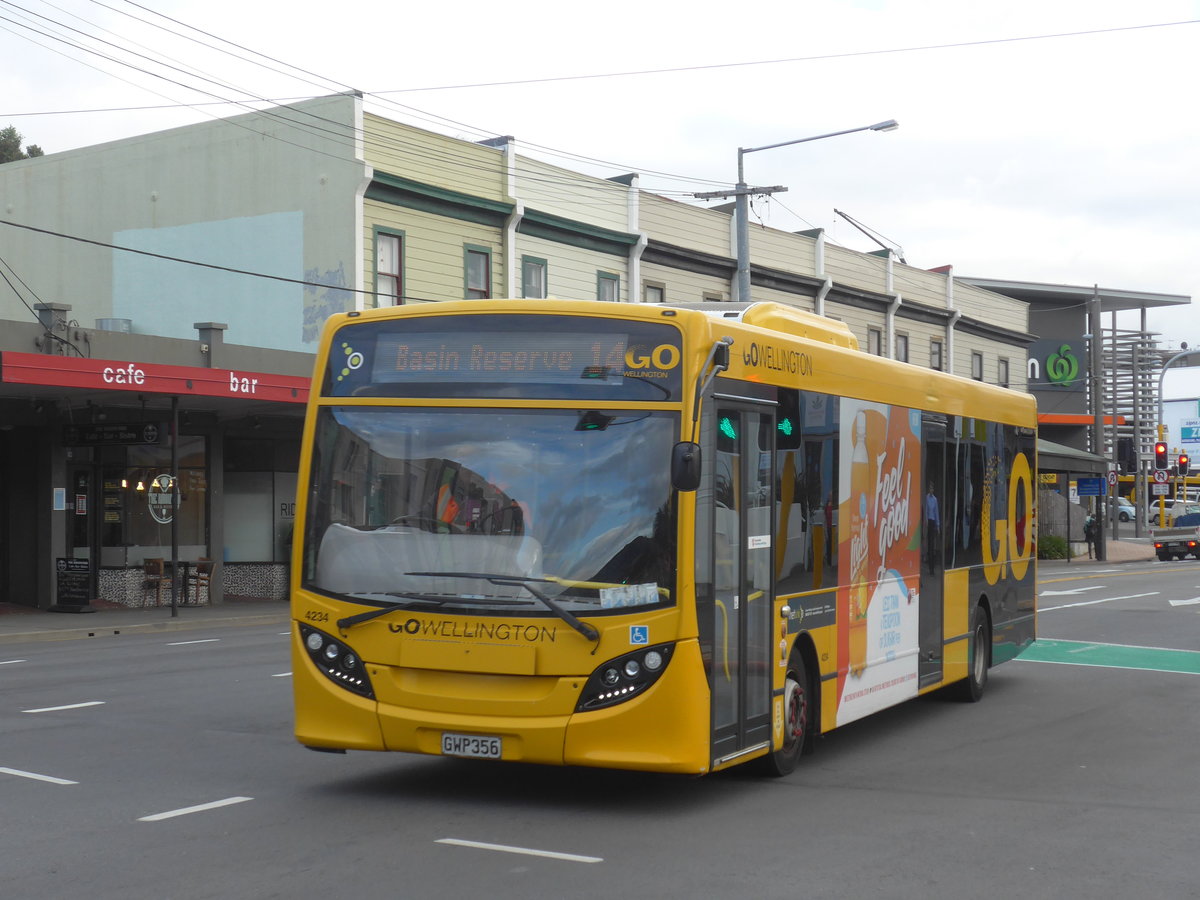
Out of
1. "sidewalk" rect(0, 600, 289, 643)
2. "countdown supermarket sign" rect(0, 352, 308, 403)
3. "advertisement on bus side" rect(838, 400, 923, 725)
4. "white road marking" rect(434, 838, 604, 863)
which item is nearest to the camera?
"white road marking" rect(434, 838, 604, 863)

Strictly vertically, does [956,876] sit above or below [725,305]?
below

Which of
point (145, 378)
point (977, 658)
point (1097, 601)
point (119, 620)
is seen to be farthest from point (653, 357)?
point (1097, 601)

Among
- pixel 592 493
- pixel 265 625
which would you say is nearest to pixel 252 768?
pixel 592 493

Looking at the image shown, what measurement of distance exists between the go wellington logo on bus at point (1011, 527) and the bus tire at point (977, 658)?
424 millimetres

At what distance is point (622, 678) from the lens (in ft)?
26.2

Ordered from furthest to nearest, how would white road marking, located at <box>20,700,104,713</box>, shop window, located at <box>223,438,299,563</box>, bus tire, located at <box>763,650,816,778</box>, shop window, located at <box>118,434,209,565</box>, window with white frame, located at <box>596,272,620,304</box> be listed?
window with white frame, located at <box>596,272,620,304</box> < shop window, located at <box>223,438,299,563</box> < shop window, located at <box>118,434,209,565</box> < white road marking, located at <box>20,700,104,713</box> < bus tire, located at <box>763,650,816,778</box>

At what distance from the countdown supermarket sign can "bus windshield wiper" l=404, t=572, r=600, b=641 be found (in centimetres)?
1571

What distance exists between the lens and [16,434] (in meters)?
26.7

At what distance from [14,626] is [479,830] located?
17.2 m

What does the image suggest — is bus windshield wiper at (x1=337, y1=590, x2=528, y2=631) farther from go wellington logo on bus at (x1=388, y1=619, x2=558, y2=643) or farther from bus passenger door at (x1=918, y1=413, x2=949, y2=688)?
bus passenger door at (x1=918, y1=413, x2=949, y2=688)

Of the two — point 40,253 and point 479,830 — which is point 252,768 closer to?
point 479,830

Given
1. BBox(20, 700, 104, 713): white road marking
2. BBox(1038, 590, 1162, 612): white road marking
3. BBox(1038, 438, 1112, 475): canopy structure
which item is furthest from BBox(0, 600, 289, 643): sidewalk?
BBox(1038, 438, 1112, 475): canopy structure

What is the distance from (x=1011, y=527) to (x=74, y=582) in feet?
55.4

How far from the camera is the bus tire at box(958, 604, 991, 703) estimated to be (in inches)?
539
